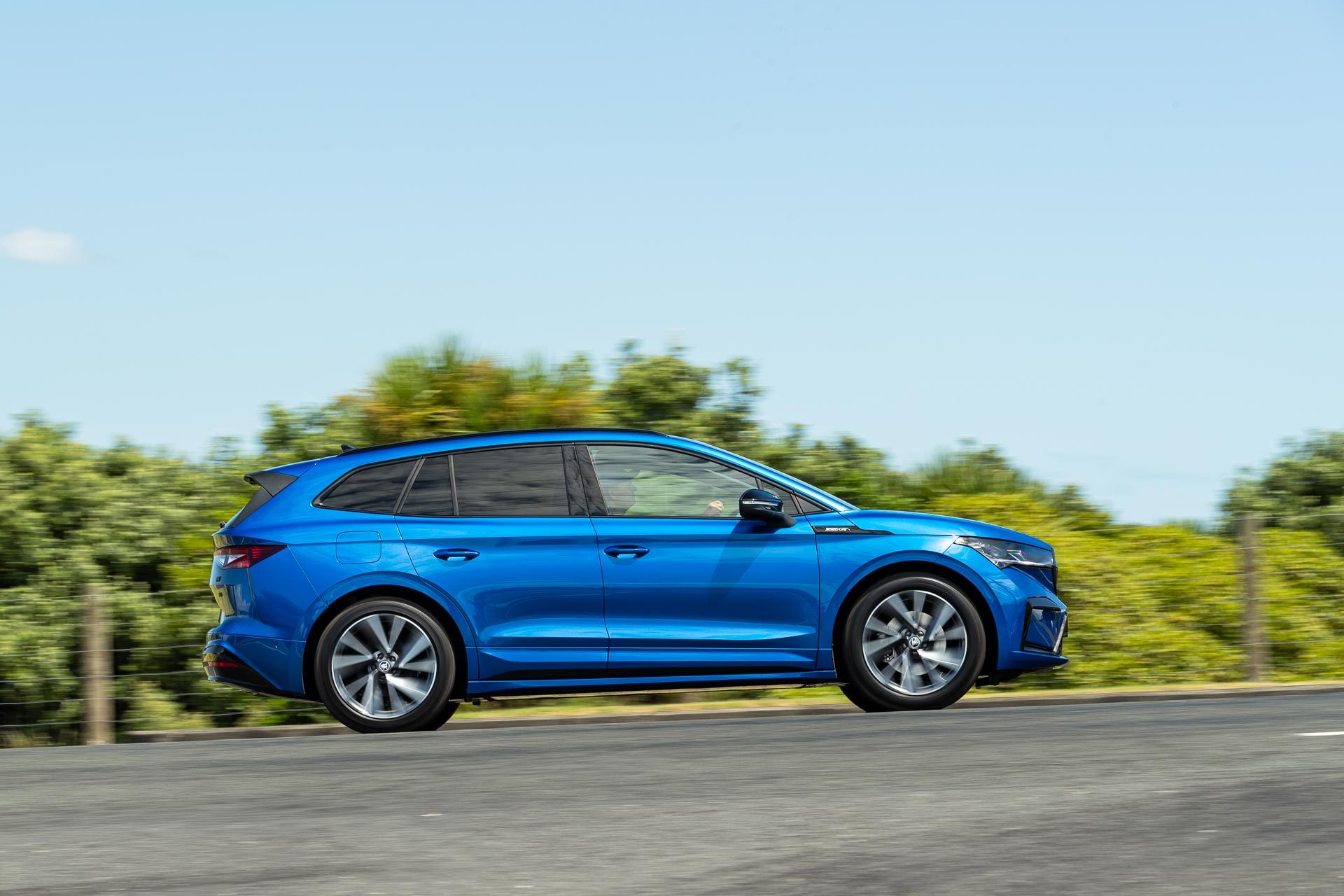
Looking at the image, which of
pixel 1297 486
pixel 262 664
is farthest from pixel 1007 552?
pixel 1297 486

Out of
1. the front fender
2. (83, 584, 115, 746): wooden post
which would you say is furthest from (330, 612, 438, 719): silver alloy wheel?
(83, 584, 115, 746): wooden post

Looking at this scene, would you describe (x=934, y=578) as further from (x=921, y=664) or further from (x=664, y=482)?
(x=664, y=482)

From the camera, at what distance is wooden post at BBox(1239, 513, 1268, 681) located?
11.8 meters

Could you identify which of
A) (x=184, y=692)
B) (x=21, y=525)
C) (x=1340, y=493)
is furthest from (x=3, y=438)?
(x=1340, y=493)

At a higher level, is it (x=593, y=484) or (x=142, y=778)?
(x=593, y=484)

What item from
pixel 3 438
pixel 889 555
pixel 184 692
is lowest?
pixel 184 692

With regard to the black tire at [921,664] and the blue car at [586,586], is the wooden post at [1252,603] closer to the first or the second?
the blue car at [586,586]

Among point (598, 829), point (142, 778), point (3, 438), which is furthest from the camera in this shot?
point (3, 438)

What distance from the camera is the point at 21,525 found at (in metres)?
14.6

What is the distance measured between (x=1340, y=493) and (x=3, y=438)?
14956mm

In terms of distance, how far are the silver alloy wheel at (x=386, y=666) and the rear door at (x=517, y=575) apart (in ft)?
0.97

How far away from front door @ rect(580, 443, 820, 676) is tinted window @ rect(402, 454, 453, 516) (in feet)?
2.75

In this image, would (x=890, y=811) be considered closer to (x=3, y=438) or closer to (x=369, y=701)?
(x=369, y=701)

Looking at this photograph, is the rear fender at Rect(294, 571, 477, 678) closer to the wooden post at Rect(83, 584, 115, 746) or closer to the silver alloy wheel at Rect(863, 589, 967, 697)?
the silver alloy wheel at Rect(863, 589, 967, 697)
